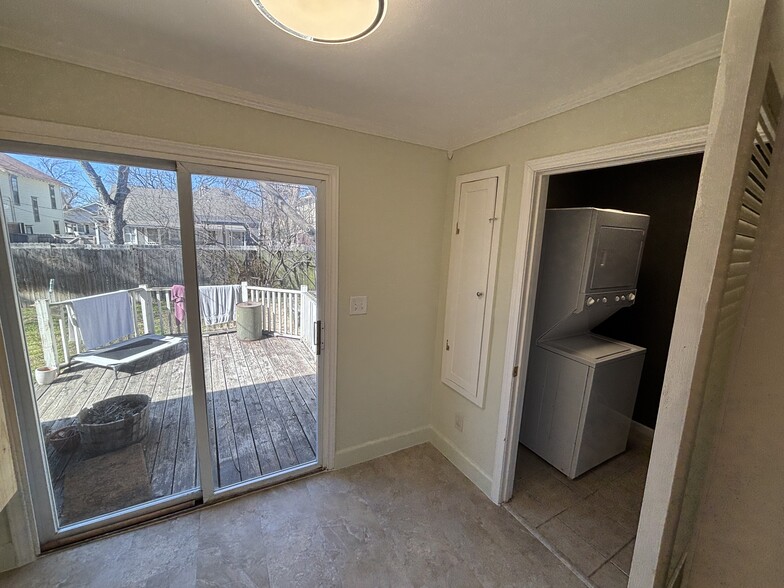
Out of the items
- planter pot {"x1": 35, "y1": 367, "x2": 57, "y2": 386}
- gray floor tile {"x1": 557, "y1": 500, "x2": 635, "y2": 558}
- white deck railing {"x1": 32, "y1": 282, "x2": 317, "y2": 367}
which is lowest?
gray floor tile {"x1": 557, "y1": 500, "x2": 635, "y2": 558}

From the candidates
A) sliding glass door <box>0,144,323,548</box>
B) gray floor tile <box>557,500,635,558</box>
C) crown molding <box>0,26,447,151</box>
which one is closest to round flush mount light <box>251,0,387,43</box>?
crown molding <box>0,26,447,151</box>

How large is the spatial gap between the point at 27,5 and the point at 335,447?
8.16ft

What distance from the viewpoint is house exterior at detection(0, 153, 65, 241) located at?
4.41 ft

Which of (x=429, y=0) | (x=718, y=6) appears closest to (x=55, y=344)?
(x=429, y=0)

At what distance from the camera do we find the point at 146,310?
1701mm

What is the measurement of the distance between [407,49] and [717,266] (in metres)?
1.23

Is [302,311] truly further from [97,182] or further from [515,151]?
[515,151]

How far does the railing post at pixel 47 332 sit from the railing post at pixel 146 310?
0.35 metres

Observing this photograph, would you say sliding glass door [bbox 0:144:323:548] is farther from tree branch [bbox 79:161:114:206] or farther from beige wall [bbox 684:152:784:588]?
beige wall [bbox 684:152:784:588]

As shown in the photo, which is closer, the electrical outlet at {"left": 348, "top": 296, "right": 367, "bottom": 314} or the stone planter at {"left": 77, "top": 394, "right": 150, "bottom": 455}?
the stone planter at {"left": 77, "top": 394, "right": 150, "bottom": 455}

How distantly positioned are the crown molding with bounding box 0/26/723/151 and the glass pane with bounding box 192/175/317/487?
0.40 metres

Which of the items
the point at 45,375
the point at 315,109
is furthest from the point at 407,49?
the point at 45,375

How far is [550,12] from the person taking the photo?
97cm

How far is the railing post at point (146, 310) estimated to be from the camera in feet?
5.49
